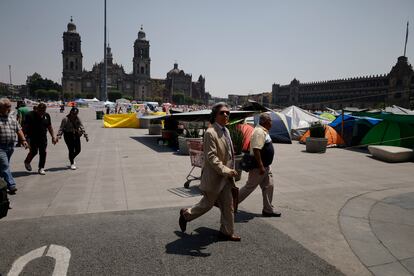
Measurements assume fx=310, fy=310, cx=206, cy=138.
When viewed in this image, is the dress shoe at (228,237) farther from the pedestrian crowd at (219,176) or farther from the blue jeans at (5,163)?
the blue jeans at (5,163)

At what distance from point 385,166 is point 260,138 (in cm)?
785

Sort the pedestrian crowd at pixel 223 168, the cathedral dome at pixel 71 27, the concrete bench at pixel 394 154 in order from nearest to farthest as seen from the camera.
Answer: the pedestrian crowd at pixel 223 168, the concrete bench at pixel 394 154, the cathedral dome at pixel 71 27

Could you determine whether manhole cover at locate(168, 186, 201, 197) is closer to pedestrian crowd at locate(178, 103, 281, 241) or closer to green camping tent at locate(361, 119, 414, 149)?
pedestrian crowd at locate(178, 103, 281, 241)

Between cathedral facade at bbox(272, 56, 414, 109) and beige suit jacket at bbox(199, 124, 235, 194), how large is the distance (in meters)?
74.9

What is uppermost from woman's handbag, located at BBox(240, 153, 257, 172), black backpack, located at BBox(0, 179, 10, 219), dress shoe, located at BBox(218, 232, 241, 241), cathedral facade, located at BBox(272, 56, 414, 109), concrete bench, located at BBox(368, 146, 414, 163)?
cathedral facade, located at BBox(272, 56, 414, 109)

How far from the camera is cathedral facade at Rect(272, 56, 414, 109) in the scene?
97.7 m

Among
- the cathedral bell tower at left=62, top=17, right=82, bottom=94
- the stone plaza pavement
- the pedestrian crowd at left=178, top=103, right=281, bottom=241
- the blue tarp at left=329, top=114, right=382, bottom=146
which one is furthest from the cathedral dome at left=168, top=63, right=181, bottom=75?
the pedestrian crowd at left=178, top=103, right=281, bottom=241

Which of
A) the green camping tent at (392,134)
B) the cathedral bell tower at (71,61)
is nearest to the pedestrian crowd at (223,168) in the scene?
the green camping tent at (392,134)

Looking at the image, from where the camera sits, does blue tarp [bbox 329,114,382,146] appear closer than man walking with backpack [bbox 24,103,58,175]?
No

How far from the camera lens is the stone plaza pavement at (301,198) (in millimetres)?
4422

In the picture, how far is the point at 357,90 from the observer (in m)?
120

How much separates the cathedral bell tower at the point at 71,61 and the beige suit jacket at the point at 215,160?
149436 mm

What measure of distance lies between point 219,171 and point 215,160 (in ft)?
0.50

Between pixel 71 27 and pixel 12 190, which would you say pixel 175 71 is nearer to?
pixel 71 27
